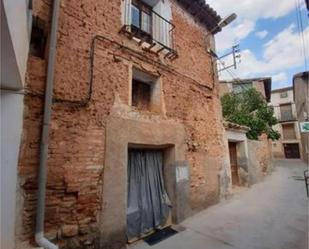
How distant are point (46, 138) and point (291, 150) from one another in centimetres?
3054

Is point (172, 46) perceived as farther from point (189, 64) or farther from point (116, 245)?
point (116, 245)

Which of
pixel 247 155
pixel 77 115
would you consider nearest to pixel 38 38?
pixel 77 115

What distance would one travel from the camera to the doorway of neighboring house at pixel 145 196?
4.64 m

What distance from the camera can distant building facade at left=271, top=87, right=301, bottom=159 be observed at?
27.1 m

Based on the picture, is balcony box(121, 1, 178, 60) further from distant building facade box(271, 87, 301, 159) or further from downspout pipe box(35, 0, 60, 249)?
distant building facade box(271, 87, 301, 159)

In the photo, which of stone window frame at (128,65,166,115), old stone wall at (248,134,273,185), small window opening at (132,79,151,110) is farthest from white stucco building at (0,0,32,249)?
old stone wall at (248,134,273,185)

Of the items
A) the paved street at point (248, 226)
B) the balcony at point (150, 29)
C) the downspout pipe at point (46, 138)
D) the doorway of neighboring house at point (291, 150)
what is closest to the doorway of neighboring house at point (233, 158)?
the paved street at point (248, 226)

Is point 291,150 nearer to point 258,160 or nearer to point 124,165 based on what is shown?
point 258,160

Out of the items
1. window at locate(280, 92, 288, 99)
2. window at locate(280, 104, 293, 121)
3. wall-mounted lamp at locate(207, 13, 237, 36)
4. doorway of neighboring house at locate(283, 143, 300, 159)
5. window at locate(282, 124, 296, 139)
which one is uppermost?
window at locate(280, 92, 288, 99)

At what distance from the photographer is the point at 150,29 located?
19.0 feet

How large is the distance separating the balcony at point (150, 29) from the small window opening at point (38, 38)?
196 cm

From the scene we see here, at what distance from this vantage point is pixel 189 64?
6473 millimetres

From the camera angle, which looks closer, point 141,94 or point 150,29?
point 141,94

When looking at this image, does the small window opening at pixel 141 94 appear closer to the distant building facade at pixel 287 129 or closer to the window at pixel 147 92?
the window at pixel 147 92
